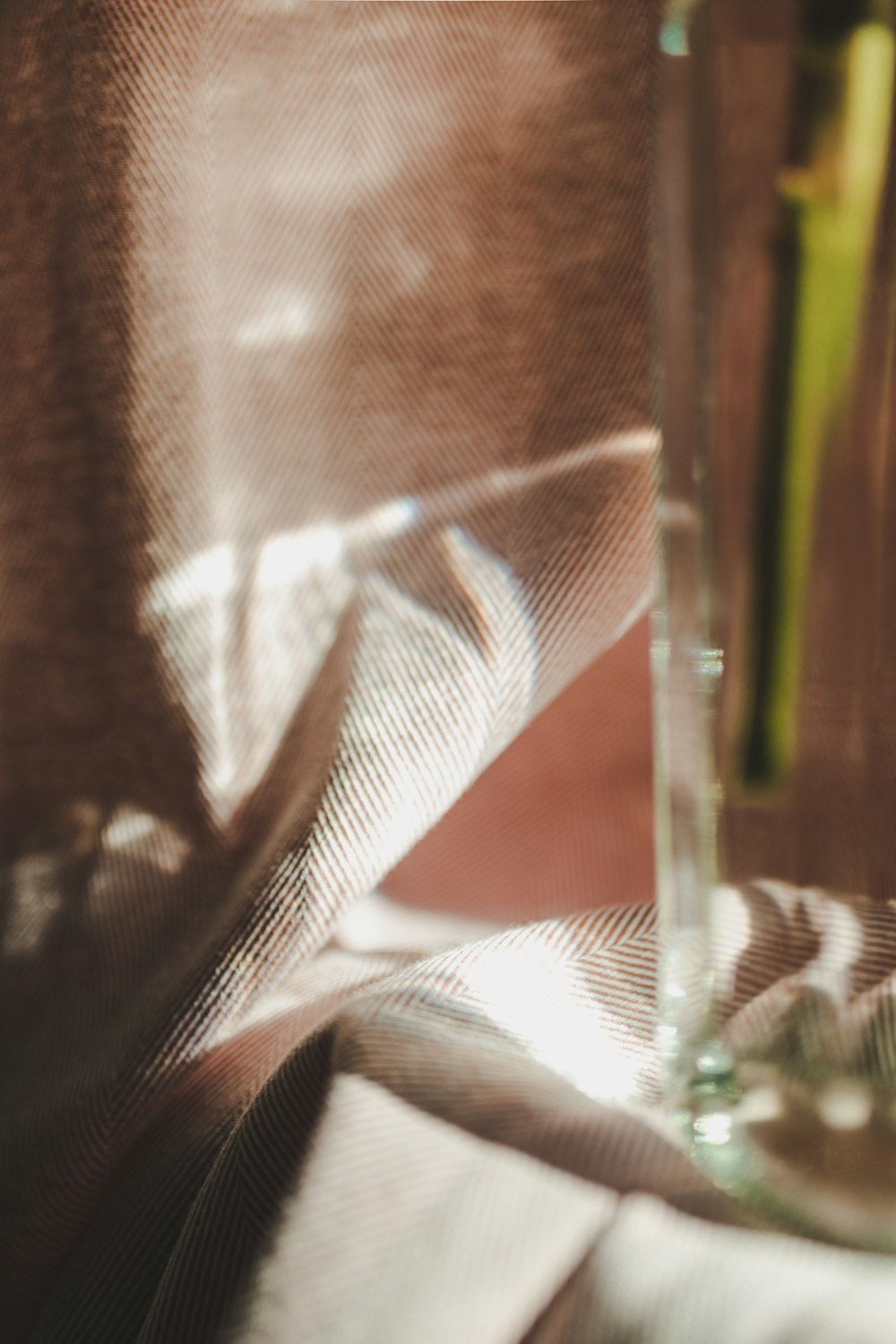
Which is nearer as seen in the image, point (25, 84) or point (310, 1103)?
point (310, 1103)

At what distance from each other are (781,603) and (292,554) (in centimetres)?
19

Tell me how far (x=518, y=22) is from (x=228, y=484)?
0.17m

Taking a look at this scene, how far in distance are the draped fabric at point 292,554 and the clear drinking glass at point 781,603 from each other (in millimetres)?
37

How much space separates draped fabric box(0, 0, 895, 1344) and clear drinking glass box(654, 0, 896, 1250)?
4 cm

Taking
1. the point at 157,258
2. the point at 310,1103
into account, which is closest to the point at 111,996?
the point at 310,1103

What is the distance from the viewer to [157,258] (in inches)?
14.4

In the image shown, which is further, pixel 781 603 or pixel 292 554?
pixel 292 554

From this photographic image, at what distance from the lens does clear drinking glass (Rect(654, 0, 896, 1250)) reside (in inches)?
9.0

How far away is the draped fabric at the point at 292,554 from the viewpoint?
32cm

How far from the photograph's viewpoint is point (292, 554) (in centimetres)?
38

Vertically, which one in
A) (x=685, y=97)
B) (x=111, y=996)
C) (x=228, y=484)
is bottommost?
(x=111, y=996)

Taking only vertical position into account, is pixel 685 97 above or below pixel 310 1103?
above

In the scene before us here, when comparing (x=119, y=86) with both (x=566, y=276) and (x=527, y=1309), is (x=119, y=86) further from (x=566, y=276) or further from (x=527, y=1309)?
(x=527, y=1309)

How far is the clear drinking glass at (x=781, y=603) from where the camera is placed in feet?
0.75
